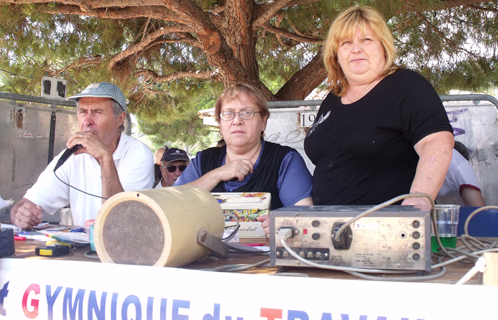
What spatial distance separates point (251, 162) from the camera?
2.17 metres

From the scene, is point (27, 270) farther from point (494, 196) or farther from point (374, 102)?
point (494, 196)

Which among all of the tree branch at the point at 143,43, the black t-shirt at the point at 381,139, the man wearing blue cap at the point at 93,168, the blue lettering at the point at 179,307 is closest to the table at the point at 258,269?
the blue lettering at the point at 179,307

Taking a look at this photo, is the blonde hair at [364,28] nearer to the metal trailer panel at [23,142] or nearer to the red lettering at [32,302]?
the red lettering at [32,302]

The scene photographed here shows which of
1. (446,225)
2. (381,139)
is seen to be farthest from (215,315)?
(381,139)

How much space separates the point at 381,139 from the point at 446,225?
42cm

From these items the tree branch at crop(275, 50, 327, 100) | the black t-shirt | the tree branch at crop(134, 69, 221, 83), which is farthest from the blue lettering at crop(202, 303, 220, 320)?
the tree branch at crop(134, 69, 221, 83)

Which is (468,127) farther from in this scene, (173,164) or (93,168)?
(93,168)

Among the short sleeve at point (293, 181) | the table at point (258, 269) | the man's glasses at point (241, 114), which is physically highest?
the man's glasses at point (241, 114)

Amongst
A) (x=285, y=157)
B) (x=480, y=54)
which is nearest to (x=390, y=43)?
(x=285, y=157)

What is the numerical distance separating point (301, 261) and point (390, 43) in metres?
1.05

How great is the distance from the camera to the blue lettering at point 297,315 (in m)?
0.91

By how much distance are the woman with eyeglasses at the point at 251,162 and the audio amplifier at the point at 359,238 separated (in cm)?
94

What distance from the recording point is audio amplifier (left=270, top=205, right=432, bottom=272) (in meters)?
1.00

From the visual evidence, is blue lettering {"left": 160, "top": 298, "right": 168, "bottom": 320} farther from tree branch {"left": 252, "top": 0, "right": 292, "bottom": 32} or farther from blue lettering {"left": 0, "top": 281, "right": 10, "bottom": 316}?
tree branch {"left": 252, "top": 0, "right": 292, "bottom": 32}
